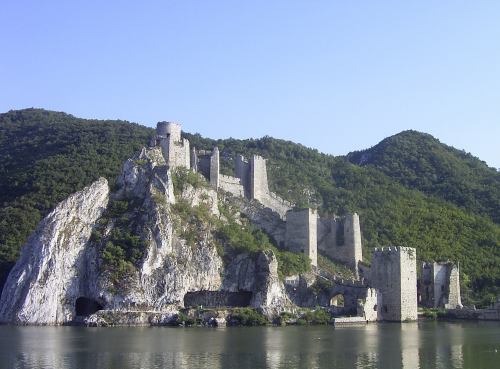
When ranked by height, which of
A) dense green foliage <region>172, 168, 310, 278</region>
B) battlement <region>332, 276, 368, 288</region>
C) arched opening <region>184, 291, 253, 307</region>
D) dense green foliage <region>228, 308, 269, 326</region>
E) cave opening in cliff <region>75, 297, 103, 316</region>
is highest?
dense green foliage <region>172, 168, 310, 278</region>

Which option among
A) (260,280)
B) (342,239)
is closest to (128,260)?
(260,280)

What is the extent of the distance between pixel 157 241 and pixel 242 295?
31.1 ft

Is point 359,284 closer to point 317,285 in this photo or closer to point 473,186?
point 317,285

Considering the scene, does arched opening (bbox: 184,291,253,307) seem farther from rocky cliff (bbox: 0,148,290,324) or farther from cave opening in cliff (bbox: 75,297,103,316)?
cave opening in cliff (bbox: 75,297,103,316)

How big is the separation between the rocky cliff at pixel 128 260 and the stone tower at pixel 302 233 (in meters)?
8.16

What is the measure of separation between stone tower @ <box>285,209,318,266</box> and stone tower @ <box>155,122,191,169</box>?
11260 mm

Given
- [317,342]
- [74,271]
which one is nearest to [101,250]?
[74,271]

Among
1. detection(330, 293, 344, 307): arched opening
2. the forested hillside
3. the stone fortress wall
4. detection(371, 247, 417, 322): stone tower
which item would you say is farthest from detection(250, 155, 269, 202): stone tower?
the stone fortress wall

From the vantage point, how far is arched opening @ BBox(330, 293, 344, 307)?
7203cm

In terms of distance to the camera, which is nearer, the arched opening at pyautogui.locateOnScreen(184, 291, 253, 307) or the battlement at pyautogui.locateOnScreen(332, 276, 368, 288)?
the battlement at pyautogui.locateOnScreen(332, 276, 368, 288)

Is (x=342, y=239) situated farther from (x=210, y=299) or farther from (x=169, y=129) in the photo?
(x=169, y=129)

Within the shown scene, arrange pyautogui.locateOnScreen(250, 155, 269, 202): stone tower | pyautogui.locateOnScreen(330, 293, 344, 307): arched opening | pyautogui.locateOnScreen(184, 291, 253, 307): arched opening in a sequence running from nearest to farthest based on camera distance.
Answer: pyautogui.locateOnScreen(184, 291, 253, 307): arched opening, pyautogui.locateOnScreen(330, 293, 344, 307): arched opening, pyautogui.locateOnScreen(250, 155, 269, 202): stone tower

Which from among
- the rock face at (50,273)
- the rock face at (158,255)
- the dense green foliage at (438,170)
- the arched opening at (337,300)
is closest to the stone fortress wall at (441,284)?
the arched opening at (337,300)

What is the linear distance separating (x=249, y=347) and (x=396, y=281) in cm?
2588
